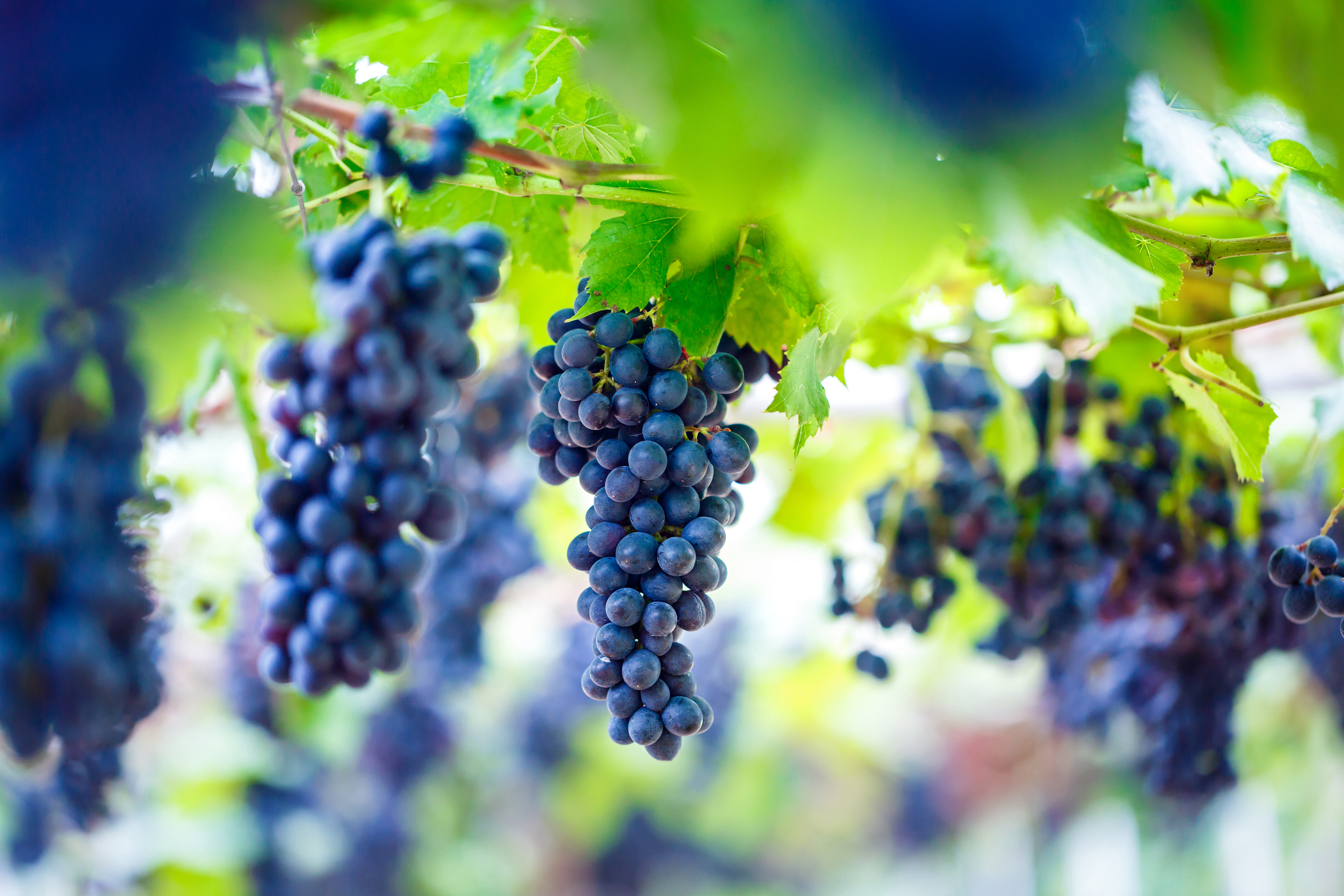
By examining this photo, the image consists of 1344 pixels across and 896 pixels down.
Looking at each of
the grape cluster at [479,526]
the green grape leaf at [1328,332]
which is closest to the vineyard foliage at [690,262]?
the green grape leaf at [1328,332]

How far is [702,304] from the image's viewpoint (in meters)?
0.73

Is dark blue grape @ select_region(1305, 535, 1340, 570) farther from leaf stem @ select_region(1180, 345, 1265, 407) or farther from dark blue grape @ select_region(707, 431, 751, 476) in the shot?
dark blue grape @ select_region(707, 431, 751, 476)

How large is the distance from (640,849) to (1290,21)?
4.00 meters

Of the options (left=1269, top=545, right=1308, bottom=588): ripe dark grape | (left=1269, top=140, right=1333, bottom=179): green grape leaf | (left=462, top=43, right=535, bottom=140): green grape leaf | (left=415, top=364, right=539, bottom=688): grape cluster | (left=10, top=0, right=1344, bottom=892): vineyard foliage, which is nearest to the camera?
(left=10, top=0, right=1344, bottom=892): vineyard foliage

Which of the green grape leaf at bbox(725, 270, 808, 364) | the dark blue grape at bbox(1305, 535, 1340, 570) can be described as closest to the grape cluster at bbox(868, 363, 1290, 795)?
the dark blue grape at bbox(1305, 535, 1340, 570)

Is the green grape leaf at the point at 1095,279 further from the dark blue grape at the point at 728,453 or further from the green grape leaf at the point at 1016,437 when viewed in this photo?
the green grape leaf at the point at 1016,437

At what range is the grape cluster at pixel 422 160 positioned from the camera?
0.55m

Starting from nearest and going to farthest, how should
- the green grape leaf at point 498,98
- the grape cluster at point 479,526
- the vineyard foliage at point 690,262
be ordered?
the vineyard foliage at point 690,262 < the green grape leaf at point 498,98 < the grape cluster at point 479,526

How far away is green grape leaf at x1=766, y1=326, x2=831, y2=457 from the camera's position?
28.1 inches

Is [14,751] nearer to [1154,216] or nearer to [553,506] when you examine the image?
[1154,216]

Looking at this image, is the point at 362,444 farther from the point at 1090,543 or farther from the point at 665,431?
the point at 1090,543

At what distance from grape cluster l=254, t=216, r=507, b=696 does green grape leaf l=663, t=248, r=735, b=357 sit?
0.16 m

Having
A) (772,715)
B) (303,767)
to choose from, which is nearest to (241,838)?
(303,767)

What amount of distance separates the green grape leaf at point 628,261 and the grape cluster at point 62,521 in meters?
0.32
